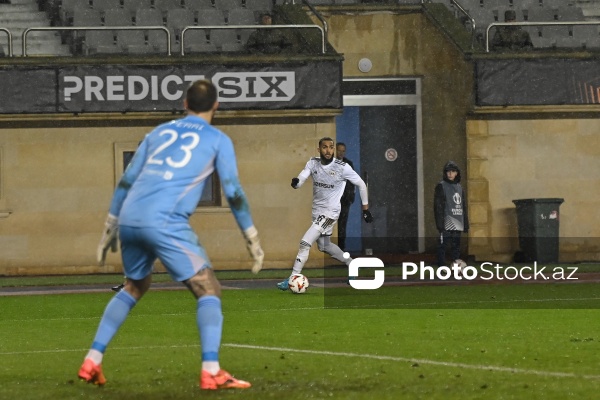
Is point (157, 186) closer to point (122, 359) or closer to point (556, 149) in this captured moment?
point (122, 359)

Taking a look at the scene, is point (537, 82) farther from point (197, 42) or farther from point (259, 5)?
point (197, 42)

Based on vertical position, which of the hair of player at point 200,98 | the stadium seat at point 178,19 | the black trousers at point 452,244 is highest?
the stadium seat at point 178,19

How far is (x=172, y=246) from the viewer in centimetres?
911

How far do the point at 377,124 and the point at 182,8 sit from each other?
482cm

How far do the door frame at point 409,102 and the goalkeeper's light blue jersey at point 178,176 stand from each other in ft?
68.3

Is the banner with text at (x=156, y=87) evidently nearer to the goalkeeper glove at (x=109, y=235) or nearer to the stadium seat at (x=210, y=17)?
the stadium seat at (x=210, y=17)

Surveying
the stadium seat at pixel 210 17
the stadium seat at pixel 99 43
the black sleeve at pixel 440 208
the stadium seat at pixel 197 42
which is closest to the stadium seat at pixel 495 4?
the stadium seat at pixel 210 17

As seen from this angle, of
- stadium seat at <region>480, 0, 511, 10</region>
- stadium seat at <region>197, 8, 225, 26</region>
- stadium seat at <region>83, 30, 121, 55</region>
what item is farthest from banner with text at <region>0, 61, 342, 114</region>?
stadium seat at <region>480, 0, 511, 10</region>

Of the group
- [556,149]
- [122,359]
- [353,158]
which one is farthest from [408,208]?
[122,359]

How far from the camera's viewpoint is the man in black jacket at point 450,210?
25094 millimetres

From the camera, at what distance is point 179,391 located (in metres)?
9.38

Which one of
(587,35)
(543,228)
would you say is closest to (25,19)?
(543,228)

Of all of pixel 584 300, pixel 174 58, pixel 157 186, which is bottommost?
pixel 584 300

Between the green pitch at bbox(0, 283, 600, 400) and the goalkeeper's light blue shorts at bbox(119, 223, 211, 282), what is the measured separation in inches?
Result: 32.1
